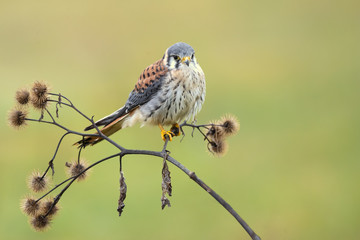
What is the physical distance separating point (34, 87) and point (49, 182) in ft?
1.25

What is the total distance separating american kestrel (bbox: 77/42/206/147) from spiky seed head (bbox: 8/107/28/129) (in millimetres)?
630

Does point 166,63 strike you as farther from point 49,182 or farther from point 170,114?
point 49,182

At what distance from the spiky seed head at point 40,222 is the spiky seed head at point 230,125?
0.69 meters

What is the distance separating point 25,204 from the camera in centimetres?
164

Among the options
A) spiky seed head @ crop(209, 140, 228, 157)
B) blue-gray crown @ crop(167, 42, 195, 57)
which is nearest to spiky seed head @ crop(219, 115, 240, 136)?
spiky seed head @ crop(209, 140, 228, 157)

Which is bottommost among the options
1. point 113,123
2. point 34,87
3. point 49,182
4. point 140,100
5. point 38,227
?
point 38,227

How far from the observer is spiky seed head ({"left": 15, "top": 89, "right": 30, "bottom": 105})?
1.64m

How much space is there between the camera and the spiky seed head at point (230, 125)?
5.67 ft

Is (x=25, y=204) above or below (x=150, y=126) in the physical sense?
below

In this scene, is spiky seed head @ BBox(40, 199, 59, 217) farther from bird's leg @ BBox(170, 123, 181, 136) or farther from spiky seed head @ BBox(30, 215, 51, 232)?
bird's leg @ BBox(170, 123, 181, 136)

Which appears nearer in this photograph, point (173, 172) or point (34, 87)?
point (34, 87)

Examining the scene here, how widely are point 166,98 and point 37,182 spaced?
860 mm

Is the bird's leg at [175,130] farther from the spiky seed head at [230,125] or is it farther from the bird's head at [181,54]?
the spiky seed head at [230,125]

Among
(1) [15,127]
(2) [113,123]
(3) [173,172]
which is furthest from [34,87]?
(3) [173,172]
